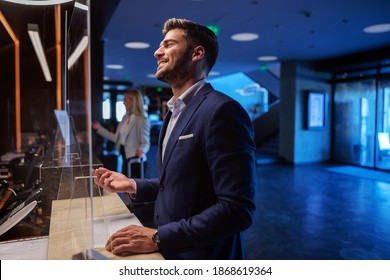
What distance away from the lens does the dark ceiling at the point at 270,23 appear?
4.12m

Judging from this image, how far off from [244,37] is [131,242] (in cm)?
554

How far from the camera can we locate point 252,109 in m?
16.6

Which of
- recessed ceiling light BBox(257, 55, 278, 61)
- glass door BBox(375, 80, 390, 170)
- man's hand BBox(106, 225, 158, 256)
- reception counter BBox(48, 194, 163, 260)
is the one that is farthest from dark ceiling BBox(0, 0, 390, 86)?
man's hand BBox(106, 225, 158, 256)

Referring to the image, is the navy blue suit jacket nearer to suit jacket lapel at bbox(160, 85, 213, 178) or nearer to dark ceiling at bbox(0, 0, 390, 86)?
suit jacket lapel at bbox(160, 85, 213, 178)

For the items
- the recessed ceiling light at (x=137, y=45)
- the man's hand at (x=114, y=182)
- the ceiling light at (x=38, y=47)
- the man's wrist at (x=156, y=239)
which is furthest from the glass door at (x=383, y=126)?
the man's wrist at (x=156, y=239)

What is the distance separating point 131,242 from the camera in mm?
923

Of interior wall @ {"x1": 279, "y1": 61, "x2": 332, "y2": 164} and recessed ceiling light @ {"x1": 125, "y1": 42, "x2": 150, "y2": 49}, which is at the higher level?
recessed ceiling light @ {"x1": 125, "y1": 42, "x2": 150, "y2": 49}

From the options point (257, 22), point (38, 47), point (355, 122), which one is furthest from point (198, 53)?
point (355, 122)

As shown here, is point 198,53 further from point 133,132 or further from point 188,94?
point 133,132

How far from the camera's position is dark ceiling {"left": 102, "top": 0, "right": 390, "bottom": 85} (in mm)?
4125

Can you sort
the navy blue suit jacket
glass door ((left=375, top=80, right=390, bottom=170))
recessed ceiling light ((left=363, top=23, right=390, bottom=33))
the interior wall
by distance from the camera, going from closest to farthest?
1. the navy blue suit jacket
2. recessed ceiling light ((left=363, top=23, right=390, bottom=33))
3. glass door ((left=375, top=80, right=390, bottom=170))
4. the interior wall

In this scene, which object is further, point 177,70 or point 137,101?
point 137,101

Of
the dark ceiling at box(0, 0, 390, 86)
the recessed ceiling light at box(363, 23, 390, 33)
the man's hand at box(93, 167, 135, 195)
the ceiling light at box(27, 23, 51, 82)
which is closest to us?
the man's hand at box(93, 167, 135, 195)

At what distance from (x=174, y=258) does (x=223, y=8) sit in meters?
3.92
